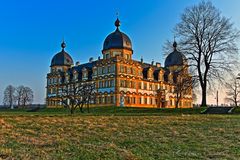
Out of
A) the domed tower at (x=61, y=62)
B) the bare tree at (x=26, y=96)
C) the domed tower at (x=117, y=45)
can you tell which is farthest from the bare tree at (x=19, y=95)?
the domed tower at (x=117, y=45)

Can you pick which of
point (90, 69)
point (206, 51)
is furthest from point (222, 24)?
point (90, 69)

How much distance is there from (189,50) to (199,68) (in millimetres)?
2453

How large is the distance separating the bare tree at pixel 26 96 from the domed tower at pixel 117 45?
42332 millimetres

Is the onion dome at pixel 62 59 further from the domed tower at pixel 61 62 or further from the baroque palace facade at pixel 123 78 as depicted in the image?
the baroque palace facade at pixel 123 78

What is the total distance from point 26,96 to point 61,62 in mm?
24749

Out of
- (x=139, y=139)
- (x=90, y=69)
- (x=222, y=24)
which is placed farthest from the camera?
(x=90, y=69)

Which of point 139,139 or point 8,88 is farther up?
point 8,88

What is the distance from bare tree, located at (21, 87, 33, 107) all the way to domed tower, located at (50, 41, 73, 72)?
68.1 feet

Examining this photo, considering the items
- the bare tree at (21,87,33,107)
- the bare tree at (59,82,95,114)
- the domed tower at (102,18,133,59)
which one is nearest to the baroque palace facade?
the domed tower at (102,18,133,59)

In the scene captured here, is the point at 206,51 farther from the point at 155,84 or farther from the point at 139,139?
the point at 155,84

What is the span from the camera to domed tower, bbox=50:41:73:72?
237ft

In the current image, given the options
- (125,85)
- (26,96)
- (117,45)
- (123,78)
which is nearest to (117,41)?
(117,45)

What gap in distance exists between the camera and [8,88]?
92.6 meters

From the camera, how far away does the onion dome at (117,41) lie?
54875mm
